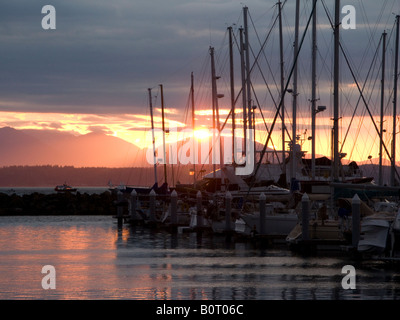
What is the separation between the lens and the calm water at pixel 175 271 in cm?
2480

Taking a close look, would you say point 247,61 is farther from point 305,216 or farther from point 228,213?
point 305,216

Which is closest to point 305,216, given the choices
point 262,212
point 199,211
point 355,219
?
point 355,219

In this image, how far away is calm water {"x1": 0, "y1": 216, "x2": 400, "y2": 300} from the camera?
2480cm

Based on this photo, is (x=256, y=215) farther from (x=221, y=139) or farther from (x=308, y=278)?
(x=221, y=139)

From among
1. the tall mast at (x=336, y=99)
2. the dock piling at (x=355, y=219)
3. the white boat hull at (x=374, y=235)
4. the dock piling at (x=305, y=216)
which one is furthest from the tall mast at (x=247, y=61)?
the white boat hull at (x=374, y=235)

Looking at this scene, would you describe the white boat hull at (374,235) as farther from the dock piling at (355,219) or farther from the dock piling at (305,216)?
the dock piling at (305,216)

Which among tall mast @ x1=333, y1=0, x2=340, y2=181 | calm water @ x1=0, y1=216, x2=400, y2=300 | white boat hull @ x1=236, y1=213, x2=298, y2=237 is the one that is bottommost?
calm water @ x1=0, y1=216, x2=400, y2=300

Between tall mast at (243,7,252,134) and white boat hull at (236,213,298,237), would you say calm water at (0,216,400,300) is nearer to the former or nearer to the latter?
white boat hull at (236,213,298,237)

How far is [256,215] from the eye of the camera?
135ft

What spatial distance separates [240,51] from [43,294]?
3636 cm

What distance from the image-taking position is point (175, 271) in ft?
100

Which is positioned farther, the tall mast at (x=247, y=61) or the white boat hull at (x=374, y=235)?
the tall mast at (x=247, y=61)

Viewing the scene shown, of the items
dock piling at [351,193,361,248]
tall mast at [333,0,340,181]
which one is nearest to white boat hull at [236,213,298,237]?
tall mast at [333,0,340,181]

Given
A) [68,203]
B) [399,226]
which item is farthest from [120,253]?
[68,203]
